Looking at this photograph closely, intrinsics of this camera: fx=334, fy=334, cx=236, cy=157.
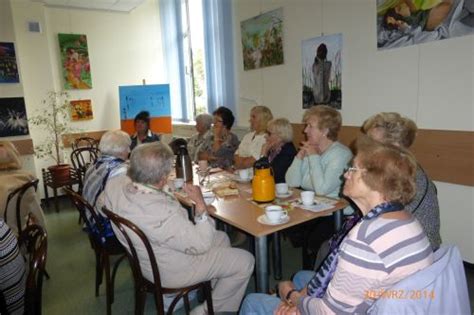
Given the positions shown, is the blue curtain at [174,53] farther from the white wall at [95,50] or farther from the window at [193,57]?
the white wall at [95,50]

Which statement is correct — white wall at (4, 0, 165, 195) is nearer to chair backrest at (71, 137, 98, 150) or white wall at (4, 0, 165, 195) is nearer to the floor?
chair backrest at (71, 137, 98, 150)

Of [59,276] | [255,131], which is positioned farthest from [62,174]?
[255,131]

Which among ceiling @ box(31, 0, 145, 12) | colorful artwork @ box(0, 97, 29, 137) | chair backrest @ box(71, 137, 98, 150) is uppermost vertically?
ceiling @ box(31, 0, 145, 12)

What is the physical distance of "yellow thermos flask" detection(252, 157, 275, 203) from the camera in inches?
77.9

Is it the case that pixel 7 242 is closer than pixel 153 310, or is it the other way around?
pixel 7 242

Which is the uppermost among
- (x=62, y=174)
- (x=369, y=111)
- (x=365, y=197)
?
(x=369, y=111)

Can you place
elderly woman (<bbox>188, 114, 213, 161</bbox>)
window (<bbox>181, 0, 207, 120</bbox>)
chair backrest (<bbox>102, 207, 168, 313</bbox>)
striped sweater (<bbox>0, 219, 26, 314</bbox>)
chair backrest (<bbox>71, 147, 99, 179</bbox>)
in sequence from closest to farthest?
striped sweater (<bbox>0, 219, 26, 314</bbox>) → chair backrest (<bbox>102, 207, 168, 313</bbox>) → elderly woman (<bbox>188, 114, 213, 161</bbox>) → chair backrest (<bbox>71, 147, 99, 179</bbox>) → window (<bbox>181, 0, 207, 120</bbox>)

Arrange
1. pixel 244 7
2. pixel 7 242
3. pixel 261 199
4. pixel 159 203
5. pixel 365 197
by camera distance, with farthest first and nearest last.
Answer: pixel 244 7 < pixel 261 199 < pixel 159 203 < pixel 7 242 < pixel 365 197

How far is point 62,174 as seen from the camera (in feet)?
14.9

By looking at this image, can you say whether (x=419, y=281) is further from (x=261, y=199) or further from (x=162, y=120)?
(x=162, y=120)

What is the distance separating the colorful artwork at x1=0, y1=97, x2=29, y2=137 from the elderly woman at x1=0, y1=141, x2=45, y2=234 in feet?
5.62

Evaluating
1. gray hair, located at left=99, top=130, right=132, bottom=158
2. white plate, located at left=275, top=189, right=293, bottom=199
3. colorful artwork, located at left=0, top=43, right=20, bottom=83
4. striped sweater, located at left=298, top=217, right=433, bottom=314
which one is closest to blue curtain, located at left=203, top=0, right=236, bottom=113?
gray hair, located at left=99, top=130, right=132, bottom=158

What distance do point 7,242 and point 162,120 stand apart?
13.6 feet

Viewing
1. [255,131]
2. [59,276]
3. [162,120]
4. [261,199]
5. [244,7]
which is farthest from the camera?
[162,120]
